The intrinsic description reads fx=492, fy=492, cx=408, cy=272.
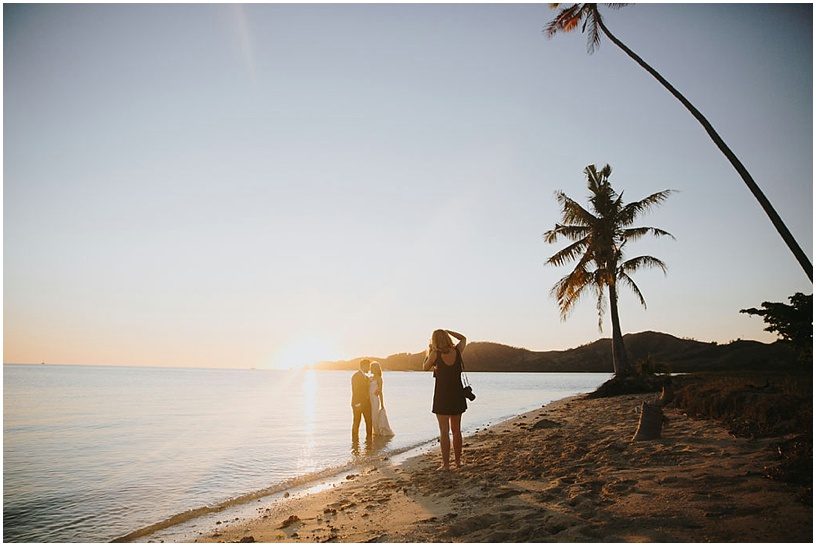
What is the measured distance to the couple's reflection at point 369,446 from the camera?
11.9 m

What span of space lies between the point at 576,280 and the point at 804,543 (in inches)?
889

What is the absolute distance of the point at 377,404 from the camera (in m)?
14.4

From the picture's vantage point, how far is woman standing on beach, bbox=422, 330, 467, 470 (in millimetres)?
7980

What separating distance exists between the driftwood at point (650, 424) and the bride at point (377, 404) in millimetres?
7115

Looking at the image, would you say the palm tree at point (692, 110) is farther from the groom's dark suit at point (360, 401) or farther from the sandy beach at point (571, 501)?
the groom's dark suit at point (360, 401)

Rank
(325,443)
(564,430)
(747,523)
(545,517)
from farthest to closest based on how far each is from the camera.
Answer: (325,443), (564,430), (545,517), (747,523)

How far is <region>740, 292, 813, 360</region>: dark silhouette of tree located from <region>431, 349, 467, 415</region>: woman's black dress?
641 centimetres

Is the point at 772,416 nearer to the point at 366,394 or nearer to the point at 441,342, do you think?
the point at 441,342

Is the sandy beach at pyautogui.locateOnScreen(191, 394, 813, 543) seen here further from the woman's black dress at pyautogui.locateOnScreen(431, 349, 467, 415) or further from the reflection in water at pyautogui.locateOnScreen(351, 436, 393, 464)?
the reflection in water at pyautogui.locateOnScreen(351, 436, 393, 464)

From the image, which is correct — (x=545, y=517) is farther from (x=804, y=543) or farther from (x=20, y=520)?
(x=20, y=520)

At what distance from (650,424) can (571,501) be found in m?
4.22

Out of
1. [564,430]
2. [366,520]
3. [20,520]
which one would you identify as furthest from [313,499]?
[564,430]

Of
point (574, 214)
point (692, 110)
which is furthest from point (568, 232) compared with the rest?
point (692, 110)

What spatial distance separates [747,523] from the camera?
4.12 metres
